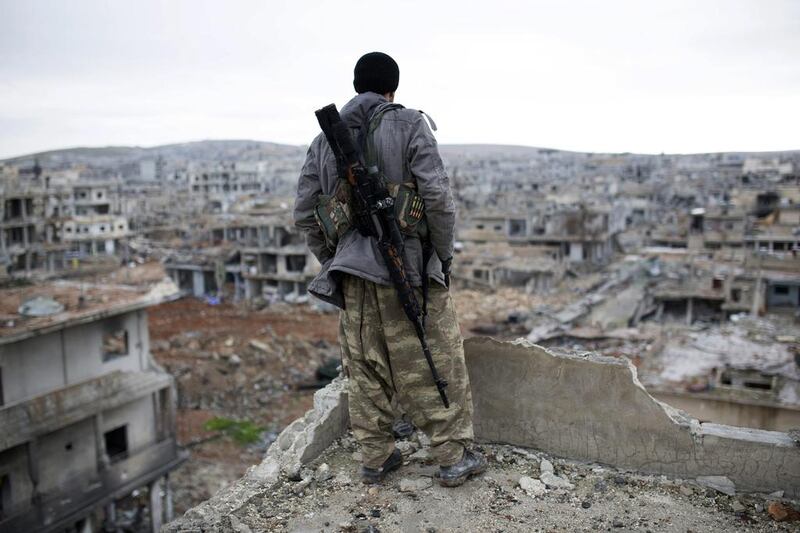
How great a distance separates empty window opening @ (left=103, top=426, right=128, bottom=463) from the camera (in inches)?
633

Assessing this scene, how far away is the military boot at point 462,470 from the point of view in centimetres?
385

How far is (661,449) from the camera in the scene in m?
4.05

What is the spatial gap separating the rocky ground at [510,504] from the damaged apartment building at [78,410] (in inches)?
424

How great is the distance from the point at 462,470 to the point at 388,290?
105 centimetres

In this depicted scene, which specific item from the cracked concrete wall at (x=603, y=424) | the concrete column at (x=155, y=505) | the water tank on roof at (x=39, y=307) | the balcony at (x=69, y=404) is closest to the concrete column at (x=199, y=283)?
the concrete column at (x=155, y=505)

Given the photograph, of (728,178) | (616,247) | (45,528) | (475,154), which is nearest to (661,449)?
(45,528)

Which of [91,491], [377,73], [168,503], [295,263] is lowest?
[168,503]

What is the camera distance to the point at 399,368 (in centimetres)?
386

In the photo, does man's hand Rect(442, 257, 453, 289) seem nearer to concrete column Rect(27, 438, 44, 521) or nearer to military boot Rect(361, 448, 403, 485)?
military boot Rect(361, 448, 403, 485)

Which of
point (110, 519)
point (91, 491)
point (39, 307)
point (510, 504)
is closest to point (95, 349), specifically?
point (39, 307)

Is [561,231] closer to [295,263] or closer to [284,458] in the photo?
[295,263]

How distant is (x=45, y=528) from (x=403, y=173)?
42.6 ft

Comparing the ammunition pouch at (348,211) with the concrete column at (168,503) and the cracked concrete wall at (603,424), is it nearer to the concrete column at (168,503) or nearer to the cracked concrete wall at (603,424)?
the cracked concrete wall at (603,424)

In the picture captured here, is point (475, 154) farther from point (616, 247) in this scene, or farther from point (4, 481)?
point (4, 481)
